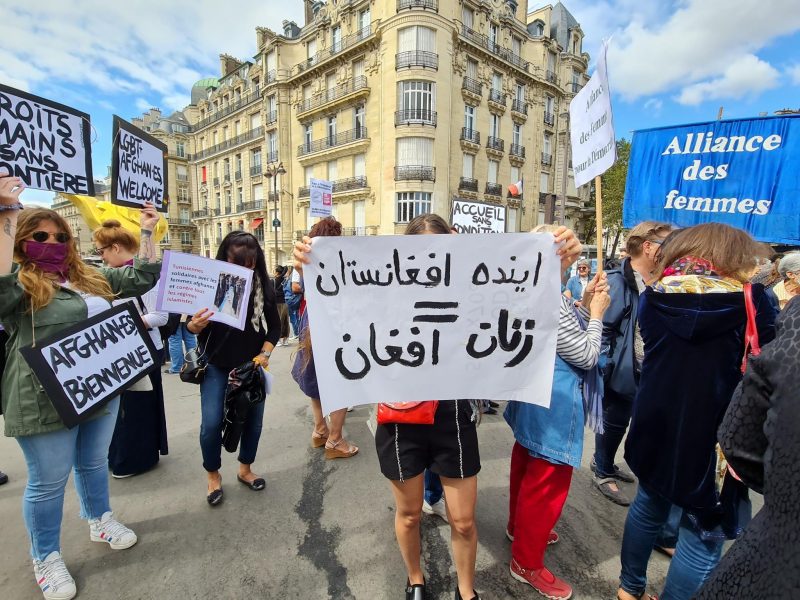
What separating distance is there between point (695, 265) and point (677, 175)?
11.2 feet

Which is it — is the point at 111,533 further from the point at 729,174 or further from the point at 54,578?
the point at 729,174

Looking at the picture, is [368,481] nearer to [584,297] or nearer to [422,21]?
[584,297]

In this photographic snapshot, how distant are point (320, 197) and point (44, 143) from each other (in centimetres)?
675

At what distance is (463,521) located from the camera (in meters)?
1.75

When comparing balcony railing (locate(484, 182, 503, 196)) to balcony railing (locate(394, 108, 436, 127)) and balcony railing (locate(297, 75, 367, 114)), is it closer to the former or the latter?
balcony railing (locate(394, 108, 436, 127))

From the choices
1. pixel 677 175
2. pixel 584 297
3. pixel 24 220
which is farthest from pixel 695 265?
pixel 677 175

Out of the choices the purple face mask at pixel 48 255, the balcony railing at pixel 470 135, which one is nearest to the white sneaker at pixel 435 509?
the purple face mask at pixel 48 255

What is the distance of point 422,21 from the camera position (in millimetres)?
22188

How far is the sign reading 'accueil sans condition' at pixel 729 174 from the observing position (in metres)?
3.58

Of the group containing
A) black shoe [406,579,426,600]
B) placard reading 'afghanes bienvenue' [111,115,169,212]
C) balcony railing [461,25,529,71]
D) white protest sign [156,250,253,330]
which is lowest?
black shoe [406,579,426,600]

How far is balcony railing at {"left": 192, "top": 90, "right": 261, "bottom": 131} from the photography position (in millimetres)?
34000

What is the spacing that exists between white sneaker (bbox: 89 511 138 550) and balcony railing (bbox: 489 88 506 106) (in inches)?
1148

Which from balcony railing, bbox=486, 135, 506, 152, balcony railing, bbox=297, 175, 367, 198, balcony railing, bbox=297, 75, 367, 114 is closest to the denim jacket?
balcony railing, bbox=297, 175, 367, 198

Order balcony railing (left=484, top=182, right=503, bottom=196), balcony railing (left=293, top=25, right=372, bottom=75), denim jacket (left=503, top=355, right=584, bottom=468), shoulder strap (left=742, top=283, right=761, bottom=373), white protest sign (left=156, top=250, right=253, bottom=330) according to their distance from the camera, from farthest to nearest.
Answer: balcony railing (left=484, top=182, right=503, bottom=196) → balcony railing (left=293, top=25, right=372, bottom=75) → white protest sign (left=156, top=250, right=253, bottom=330) → denim jacket (left=503, top=355, right=584, bottom=468) → shoulder strap (left=742, top=283, right=761, bottom=373)
